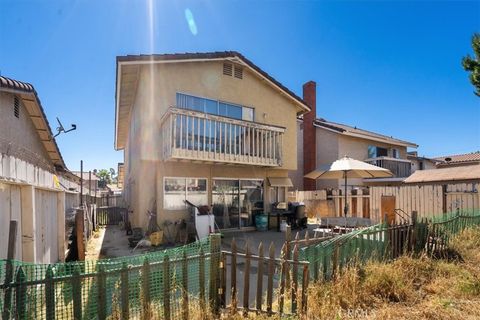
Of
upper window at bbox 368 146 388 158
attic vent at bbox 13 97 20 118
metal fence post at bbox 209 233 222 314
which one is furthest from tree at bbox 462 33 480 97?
attic vent at bbox 13 97 20 118

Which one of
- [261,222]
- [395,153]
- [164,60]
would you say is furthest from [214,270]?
[395,153]

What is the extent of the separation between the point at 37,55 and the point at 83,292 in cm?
799

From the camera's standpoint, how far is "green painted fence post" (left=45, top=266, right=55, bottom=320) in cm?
299

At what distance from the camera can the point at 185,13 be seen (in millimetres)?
8398

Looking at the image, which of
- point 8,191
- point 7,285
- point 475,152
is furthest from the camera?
point 475,152

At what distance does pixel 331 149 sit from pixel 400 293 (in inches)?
661

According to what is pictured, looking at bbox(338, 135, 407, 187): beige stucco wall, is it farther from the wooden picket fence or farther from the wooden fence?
the wooden picket fence

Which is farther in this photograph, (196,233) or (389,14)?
(196,233)

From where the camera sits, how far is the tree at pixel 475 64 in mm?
8859

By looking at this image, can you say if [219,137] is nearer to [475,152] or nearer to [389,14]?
[389,14]

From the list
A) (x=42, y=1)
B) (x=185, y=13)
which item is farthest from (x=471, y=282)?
(x=42, y=1)

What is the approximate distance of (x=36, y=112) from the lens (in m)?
9.26

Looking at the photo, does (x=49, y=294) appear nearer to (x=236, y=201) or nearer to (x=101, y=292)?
(x=101, y=292)

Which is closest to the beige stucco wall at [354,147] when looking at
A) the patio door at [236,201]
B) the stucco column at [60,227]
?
the patio door at [236,201]
